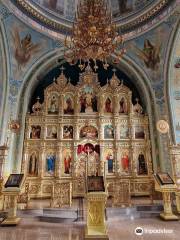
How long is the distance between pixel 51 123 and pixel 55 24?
203 inches

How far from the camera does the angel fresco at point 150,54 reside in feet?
36.5

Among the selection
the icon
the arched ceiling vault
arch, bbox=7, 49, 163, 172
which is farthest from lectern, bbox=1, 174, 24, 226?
the arched ceiling vault

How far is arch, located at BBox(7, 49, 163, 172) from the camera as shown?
10720 mm

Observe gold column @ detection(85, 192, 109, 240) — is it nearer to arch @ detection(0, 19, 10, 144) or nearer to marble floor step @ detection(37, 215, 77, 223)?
marble floor step @ detection(37, 215, 77, 223)

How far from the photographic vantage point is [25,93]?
1133cm

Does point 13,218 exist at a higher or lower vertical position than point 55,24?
lower

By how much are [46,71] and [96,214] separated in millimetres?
9445

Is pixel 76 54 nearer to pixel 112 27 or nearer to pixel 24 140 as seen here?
pixel 112 27

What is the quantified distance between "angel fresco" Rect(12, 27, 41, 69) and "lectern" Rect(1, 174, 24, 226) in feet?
21.4

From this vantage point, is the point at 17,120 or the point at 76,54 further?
the point at 17,120

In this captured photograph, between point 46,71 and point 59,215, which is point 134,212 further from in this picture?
point 46,71

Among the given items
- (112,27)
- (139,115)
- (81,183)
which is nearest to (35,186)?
(81,183)

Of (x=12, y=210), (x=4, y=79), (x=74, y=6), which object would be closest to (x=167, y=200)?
(x=12, y=210)

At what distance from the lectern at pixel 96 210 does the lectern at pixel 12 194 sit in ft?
7.35
